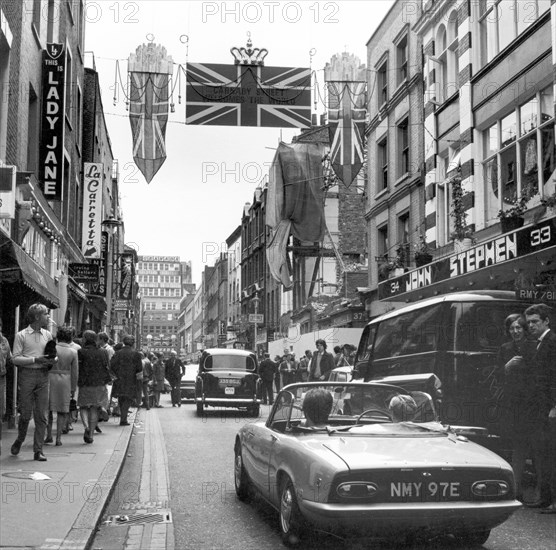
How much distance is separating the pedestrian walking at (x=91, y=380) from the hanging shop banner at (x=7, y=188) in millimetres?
2410

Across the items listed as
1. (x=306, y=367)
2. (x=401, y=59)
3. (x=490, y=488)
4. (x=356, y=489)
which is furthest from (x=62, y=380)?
(x=401, y=59)

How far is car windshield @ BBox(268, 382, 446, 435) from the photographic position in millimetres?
6539

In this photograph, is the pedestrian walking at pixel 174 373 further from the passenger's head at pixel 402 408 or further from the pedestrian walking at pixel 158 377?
the passenger's head at pixel 402 408

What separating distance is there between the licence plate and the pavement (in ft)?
7.51

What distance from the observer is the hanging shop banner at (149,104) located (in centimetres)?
1588

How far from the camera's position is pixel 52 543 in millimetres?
5641

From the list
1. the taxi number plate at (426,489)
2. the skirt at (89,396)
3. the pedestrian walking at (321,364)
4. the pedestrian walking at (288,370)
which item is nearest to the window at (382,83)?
the pedestrian walking at (288,370)

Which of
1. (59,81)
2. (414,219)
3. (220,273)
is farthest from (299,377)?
(220,273)

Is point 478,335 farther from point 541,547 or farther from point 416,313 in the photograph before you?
point 541,547

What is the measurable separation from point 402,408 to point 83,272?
1908 cm


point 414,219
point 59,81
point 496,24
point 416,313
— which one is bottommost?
point 416,313

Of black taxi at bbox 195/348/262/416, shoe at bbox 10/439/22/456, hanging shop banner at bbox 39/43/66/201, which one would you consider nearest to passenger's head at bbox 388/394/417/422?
shoe at bbox 10/439/22/456

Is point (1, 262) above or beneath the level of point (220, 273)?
beneath

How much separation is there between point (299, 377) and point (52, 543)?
19214 mm
